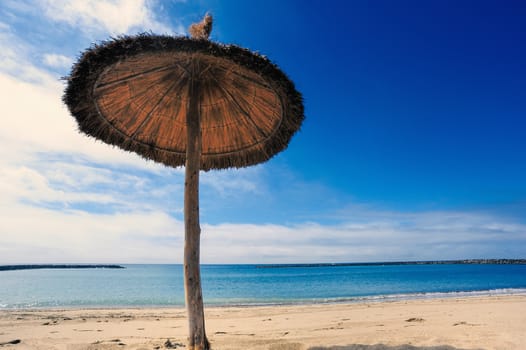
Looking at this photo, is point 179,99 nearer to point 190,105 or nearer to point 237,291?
point 190,105

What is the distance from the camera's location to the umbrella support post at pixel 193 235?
3828mm

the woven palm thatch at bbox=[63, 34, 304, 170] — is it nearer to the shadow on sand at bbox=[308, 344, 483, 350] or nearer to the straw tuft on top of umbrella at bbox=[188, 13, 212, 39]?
the straw tuft on top of umbrella at bbox=[188, 13, 212, 39]

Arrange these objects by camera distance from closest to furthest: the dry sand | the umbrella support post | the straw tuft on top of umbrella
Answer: the umbrella support post < the straw tuft on top of umbrella < the dry sand

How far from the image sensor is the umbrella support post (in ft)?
12.6

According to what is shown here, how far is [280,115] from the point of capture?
184 inches

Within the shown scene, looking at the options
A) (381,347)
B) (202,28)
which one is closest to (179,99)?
(202,28)

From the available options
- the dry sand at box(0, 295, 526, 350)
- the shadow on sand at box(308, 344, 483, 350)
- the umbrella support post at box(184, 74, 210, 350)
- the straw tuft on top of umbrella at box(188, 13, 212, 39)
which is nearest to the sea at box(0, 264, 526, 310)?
the dry sand at box(0, 295, 526, 350)

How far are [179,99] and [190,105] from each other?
677 mm

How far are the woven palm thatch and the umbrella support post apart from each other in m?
0.48

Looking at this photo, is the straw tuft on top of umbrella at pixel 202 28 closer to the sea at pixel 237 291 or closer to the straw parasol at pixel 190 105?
the straw parasol at pixel 190 105

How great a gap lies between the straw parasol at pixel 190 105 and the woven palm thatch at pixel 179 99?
1cm

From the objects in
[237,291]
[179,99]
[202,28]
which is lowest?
[237,291]

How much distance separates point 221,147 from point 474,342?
4683 mm

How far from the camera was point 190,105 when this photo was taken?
14.4 ft
